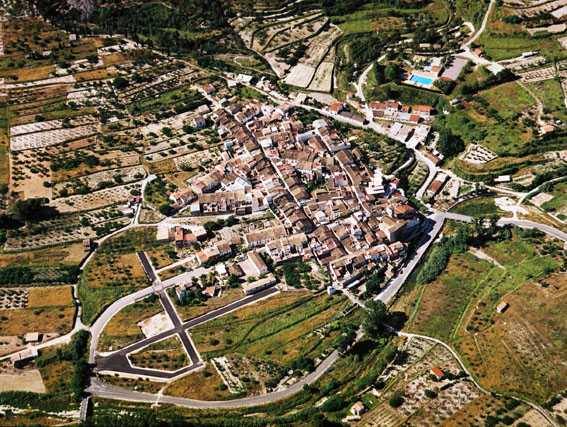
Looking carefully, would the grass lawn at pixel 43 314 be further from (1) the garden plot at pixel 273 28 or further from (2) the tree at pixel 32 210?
(1) the garden plot at pixel 273 28

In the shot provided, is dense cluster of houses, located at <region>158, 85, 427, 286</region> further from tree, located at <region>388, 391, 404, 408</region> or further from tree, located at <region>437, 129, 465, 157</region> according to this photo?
tree, located at <region>388, 391, 404, 408</region>

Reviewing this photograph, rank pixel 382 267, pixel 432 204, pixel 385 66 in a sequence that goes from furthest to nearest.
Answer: pixel 385 66 → pixel 432 204 → pixel 382 267

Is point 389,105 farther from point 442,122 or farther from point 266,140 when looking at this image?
point 266,140

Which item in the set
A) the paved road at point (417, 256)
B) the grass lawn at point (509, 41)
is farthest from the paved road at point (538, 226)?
the grass lawn at point (509, 41)

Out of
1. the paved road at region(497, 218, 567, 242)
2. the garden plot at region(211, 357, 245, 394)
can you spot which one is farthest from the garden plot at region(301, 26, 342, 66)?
the garden plot at region(211, 357, 245, 394)

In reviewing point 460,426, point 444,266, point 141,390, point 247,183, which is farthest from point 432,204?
point 141,390
